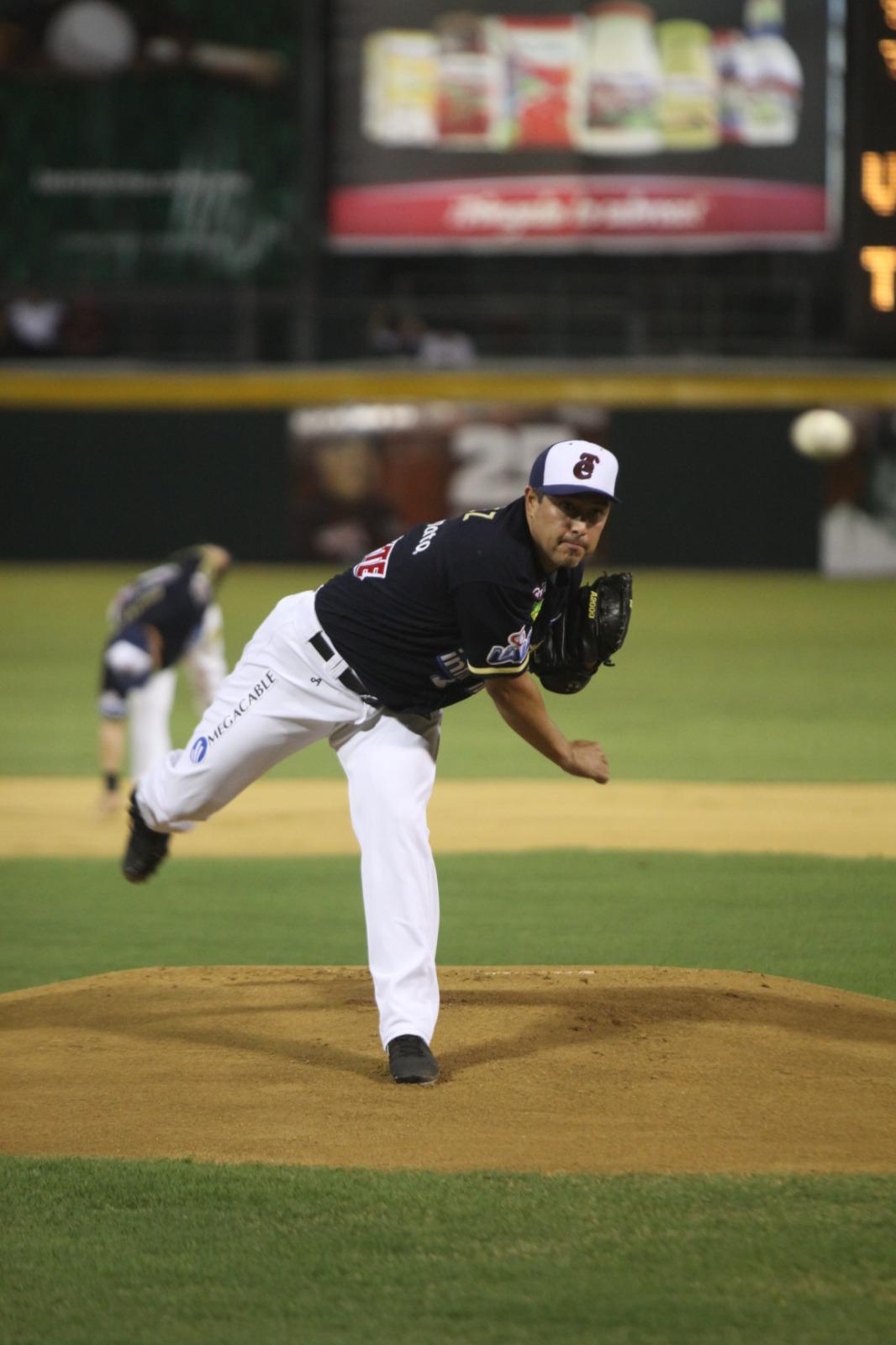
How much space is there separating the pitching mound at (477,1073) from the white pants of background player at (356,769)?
1.07ft

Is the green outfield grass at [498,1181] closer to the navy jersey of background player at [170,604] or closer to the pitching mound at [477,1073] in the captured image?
the pitching mound at [477,1073]

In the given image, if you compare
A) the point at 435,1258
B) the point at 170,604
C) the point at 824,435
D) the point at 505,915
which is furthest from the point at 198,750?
the point at 824,435

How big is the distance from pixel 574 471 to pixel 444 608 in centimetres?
49

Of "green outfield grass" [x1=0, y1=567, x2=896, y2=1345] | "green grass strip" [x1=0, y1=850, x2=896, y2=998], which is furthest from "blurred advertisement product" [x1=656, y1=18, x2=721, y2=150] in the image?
"green grass strip" [x1=0, y1=850, x2=896, y2=998]

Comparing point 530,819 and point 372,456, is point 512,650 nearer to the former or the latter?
point 530,819

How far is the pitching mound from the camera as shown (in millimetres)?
4234

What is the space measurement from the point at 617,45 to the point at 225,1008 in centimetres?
1898

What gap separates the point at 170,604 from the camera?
9859 millimetres

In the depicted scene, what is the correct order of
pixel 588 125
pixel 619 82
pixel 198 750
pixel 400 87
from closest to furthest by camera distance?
pixel 198 750 < pixel 619 82 < pixel 588 125 < pixel 400 87

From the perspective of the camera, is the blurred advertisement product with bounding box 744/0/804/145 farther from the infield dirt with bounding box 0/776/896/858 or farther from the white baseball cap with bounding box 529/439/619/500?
the white baseball cap with bounding box 529/439/619/500

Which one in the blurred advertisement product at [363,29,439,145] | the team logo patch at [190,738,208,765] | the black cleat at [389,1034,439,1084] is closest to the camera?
the black cleat at [389,1034,439,1084]

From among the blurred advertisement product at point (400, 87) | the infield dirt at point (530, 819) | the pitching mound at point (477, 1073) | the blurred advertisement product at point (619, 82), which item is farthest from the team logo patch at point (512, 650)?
the blurred advertisement product at point (400, 87)

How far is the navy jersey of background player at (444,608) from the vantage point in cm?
445

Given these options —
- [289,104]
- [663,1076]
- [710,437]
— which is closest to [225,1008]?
[663,1076]
